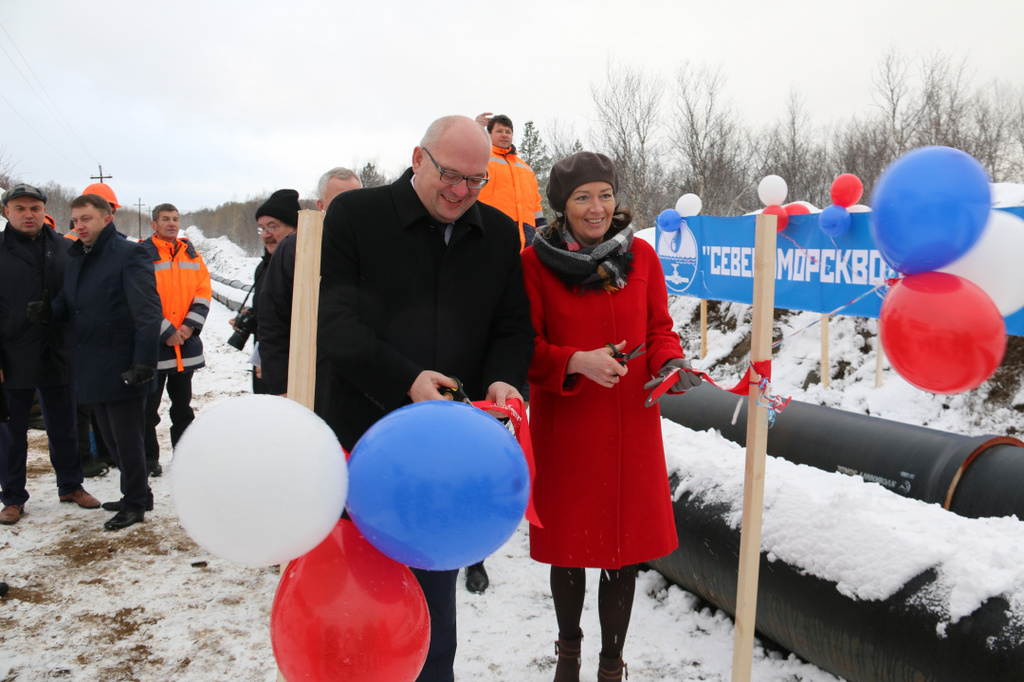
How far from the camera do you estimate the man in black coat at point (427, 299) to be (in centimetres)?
183

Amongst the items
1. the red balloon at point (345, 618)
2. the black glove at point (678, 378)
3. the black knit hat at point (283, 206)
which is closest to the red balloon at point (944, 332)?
the black glove at point (678, 378)

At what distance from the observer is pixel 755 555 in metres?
2.13

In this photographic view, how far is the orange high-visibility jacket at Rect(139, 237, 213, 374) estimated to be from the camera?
524 cm

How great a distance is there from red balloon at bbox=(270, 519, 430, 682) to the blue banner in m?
5.17

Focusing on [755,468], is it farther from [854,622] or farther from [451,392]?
[451,392]

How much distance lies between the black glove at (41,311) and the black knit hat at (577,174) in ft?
12.4

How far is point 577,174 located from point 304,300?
1108 millimetres

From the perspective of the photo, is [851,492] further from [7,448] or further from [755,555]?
[7,448]

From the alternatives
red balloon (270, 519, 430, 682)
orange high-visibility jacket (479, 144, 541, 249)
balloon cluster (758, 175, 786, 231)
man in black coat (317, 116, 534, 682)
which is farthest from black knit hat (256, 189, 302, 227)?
balloon cluster (758, 175, 786, 231)

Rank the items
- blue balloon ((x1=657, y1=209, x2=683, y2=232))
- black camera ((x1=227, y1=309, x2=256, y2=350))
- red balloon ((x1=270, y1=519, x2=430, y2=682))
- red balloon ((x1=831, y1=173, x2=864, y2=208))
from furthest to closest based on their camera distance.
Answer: blue balloon ((x1=657, y1=209, x2=683, y2=232)) → red balloon ((x1=831, y1=173, x2=864, y2=208)) → black camera ((x1=227, y1=309, x2=256, y2=350)) → red balloon ((x1=270, y1=519, x2=430, y2=682))

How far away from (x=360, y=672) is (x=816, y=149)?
1472 inches

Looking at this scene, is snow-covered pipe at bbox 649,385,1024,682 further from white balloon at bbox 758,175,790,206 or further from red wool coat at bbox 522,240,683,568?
white balloon at bbox 758,175,790,206

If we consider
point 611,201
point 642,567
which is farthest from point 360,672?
point 642,567

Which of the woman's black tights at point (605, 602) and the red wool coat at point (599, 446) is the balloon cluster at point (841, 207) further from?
the woman's black tights at point (605, 602)
